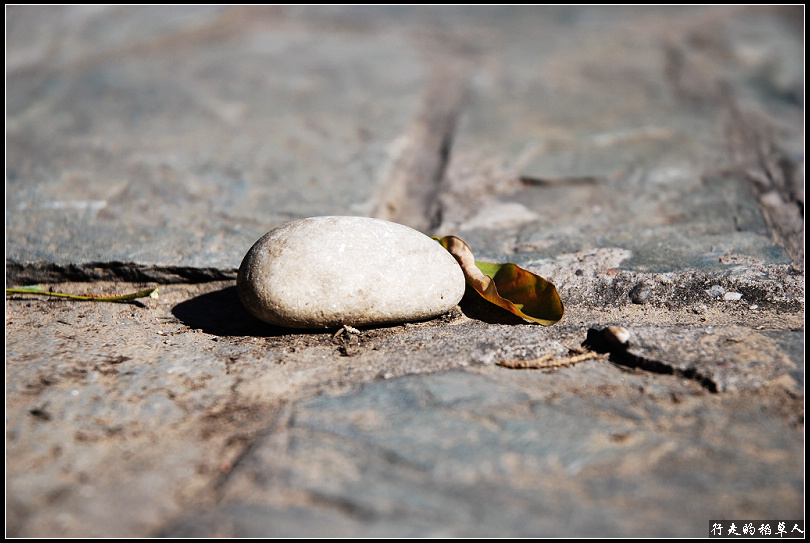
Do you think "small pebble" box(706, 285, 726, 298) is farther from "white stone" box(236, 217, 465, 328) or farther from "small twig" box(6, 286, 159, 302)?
"small twig" box(6, 286, 159, 302)

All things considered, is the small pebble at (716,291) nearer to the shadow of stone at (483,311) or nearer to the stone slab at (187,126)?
the shadow of stone at (483,311)

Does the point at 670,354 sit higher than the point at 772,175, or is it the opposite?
the point at 772,175

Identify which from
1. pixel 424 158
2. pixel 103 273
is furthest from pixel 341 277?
pixel 424 158

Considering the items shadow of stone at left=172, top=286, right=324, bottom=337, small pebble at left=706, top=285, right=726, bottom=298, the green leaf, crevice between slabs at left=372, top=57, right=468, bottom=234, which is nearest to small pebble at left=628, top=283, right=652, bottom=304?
small pebble at left=706, top=285, right=726, bottom=298

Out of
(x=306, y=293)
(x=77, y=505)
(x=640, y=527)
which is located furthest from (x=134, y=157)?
(x=640, y=527)

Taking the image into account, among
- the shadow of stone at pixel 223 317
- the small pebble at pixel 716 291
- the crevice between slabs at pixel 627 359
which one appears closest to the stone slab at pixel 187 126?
the shadow of stone at pixel 223 317

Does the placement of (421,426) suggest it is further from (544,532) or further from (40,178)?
(40,178)

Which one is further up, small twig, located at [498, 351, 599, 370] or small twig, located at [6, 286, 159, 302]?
small twig, located at [498, 351, 599, 370]

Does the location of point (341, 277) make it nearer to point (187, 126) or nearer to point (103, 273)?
point (103, 273)
